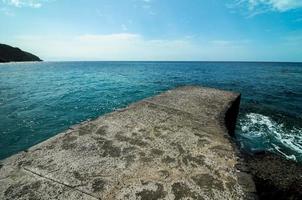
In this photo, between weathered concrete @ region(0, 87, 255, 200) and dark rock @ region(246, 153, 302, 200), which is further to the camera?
dark rock @ region(246, 153, 302, 200)

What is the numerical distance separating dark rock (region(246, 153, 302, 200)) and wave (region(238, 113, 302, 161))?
48.4 inches

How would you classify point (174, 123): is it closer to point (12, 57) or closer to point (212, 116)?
point (212, 116)

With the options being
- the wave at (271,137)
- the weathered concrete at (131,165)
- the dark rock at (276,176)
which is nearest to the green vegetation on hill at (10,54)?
the wave at (271,137)

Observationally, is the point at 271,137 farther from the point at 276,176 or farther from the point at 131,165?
the point at 131,165

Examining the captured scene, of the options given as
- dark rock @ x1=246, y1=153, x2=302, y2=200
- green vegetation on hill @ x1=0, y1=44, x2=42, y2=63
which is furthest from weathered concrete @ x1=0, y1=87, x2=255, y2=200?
green vegetation on hill @ x1=0, y1=44, x2=42, y2=63

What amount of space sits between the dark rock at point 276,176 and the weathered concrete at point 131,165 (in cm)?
272

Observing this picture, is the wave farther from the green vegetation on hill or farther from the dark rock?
the green vegetation on hill

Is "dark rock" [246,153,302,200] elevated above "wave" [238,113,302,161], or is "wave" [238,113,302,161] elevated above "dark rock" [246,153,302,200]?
"dark rock" [246,153,302,200]

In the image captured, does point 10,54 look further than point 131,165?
Yes

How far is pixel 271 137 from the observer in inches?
428

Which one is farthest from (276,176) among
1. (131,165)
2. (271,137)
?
(131,165)

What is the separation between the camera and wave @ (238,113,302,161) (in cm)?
965

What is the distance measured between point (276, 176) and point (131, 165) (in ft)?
19.1

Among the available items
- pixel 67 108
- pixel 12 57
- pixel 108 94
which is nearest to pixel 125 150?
pixel 67 108
